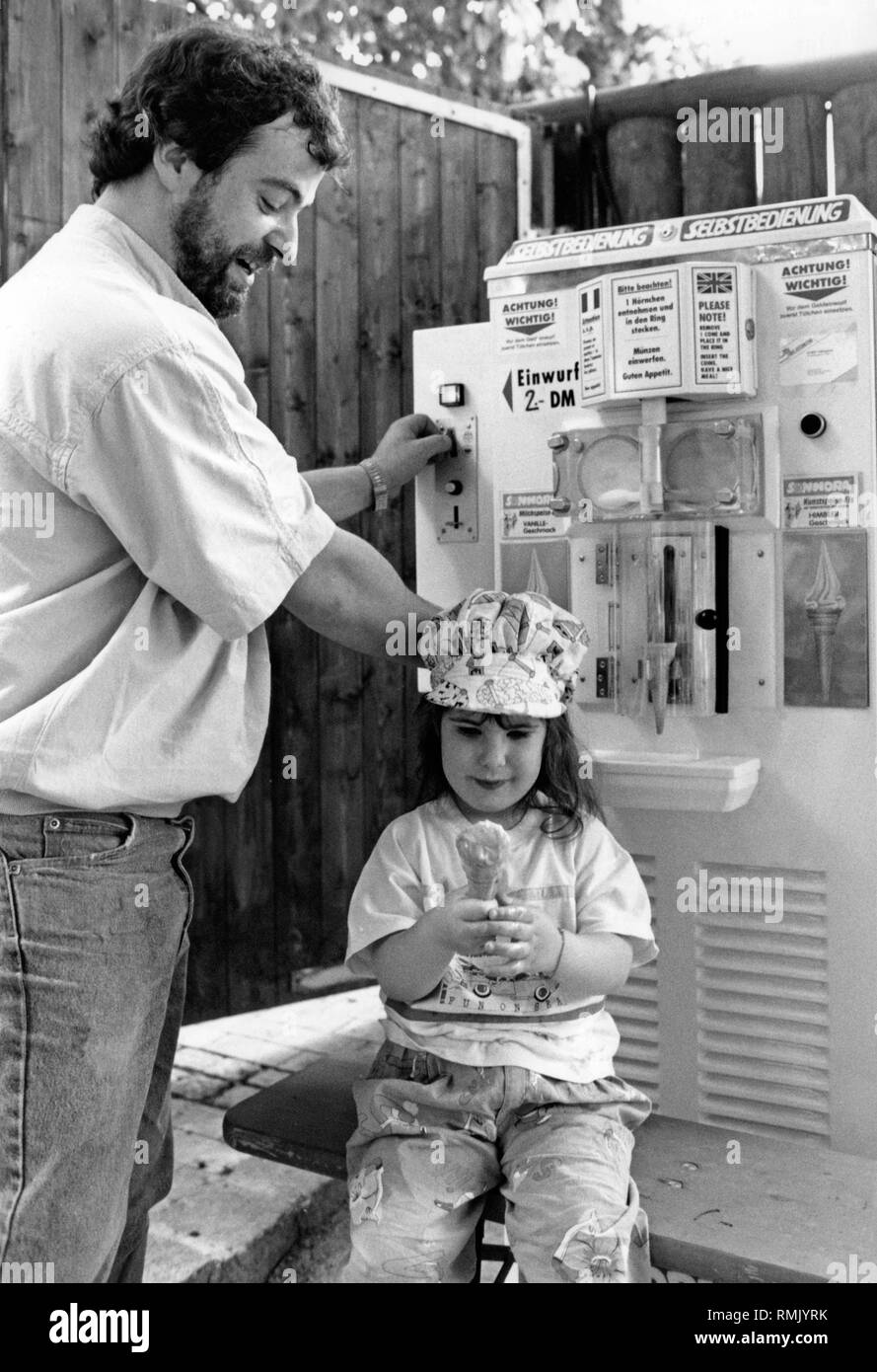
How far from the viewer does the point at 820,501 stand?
7.35 feet

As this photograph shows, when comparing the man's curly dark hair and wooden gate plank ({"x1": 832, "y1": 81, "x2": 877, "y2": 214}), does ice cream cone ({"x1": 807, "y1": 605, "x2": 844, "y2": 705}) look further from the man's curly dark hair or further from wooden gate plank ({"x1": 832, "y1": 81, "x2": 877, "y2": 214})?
wooden gate plank ({"x1": 832, "y1": 81, "x2": 877, "y2": 214})

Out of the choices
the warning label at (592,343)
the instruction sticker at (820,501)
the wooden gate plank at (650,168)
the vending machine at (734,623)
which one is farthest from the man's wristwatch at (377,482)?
the wooden gate plank at (650,168)

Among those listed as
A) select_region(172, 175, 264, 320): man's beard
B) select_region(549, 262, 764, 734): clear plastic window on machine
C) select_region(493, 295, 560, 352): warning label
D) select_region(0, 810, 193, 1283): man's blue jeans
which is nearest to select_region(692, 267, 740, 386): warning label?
select_region(549, 262, 764, 734): clear plastic window on machine

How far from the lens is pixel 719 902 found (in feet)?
7.76

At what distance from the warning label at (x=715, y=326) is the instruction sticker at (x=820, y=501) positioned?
0.76 ft

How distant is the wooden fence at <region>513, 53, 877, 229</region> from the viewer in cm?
370

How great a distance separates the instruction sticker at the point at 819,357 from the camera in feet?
7.17

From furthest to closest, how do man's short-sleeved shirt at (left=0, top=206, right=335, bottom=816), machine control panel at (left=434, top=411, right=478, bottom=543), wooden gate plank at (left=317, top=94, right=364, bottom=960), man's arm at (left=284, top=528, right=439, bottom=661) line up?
wooden gate plank at (left=317, top=94, right=364, bottom=960) < machine control panel at (left=434, top=411, right=478, bottom=543) < man's arm at (left=284, top=528, right=439, bottom=661) < man's short-sleeved shirt at (left=0, top=206, right=335, bottom=816)


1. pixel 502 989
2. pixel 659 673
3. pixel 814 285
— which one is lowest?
pixel 502 989

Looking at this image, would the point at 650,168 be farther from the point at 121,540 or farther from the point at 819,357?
the point at 121,540

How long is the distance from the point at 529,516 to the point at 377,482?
310 millimetres

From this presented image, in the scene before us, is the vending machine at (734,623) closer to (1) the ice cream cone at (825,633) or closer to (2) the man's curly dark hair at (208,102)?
(1) the ice cream cone at (825,633)

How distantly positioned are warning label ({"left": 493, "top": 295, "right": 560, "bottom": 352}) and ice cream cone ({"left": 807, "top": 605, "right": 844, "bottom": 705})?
0.73 m

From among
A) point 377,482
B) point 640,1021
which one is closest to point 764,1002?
point 640,1021
